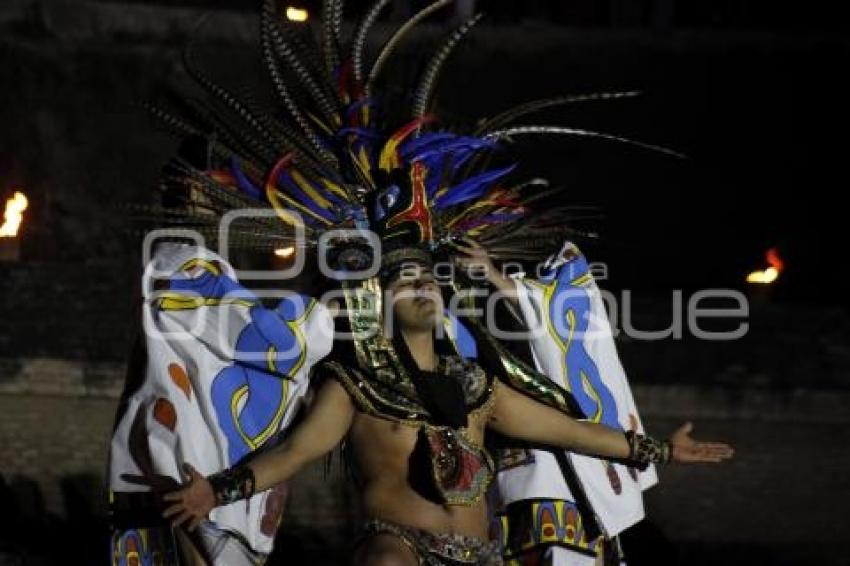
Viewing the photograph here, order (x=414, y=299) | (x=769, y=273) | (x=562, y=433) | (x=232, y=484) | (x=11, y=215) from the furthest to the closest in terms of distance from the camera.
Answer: (x=769, y=273) < (x=11, y=215) < (x=562, y=433) < (x=414, y=299) < (x=232, y=484)

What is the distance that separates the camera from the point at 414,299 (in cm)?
447

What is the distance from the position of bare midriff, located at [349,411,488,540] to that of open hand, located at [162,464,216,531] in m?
0.58

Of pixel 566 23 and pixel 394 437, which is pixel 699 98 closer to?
pixel 566 23

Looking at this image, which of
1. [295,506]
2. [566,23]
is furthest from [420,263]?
[566,23]

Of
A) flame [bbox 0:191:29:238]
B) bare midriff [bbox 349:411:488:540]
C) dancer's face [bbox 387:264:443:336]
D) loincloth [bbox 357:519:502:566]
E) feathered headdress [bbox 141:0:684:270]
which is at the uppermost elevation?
flame [bbox 0:191:29:238]

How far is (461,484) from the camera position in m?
4.40

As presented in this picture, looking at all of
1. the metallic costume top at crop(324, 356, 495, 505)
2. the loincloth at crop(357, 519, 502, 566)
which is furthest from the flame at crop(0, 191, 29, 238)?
the loincloth at crop(357, 519, 502, 566)

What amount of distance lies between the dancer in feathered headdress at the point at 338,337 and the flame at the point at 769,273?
22.4 feet

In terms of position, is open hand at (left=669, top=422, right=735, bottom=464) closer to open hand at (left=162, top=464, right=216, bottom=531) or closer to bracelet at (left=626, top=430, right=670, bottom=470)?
bracelet at (left=626, top=430, right=670, bottom=470)

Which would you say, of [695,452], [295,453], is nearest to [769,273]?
[695,452]

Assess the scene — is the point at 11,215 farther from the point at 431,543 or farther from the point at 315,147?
the point at 431,543

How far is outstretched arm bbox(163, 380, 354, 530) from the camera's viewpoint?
13.5ft

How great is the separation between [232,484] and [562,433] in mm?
1224

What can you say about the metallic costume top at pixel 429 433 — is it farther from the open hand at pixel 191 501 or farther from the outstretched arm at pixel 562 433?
the open hand at pixel 191 501
